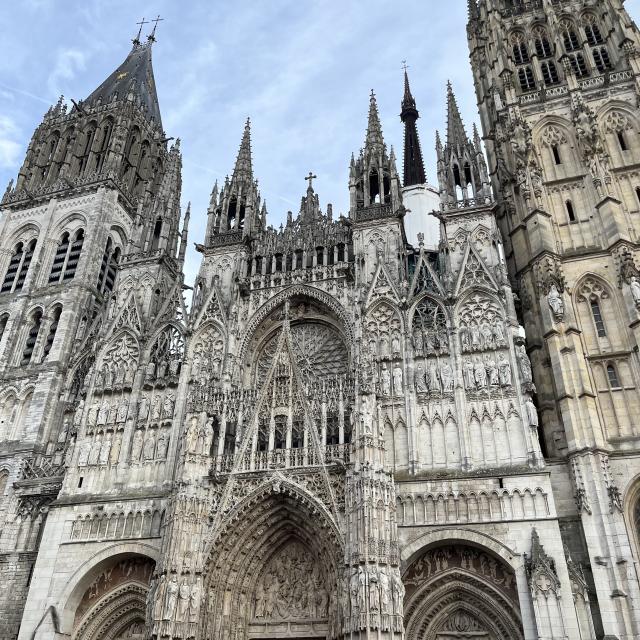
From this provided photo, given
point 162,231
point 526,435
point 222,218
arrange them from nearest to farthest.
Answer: point 526,435
point 222,218
point 162,231

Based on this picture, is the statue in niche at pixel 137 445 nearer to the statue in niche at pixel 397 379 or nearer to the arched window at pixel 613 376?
the statue in niche at pixel 397 379

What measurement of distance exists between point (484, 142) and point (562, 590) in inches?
885

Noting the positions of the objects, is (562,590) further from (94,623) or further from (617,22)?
(617,22)

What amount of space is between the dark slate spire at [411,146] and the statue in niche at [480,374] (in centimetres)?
3063

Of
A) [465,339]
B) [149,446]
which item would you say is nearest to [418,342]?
[465,339]

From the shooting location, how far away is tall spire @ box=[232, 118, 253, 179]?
1212 inches

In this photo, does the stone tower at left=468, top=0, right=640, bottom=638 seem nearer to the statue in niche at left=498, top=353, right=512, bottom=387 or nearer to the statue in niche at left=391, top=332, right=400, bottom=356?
the statue in niche at left=498, top=353, right=512, bottom=387

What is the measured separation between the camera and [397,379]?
73.7ft

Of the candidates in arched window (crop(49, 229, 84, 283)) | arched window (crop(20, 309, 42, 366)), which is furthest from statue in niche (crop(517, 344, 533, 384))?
arched window (crop(49, 229, 84, 283))

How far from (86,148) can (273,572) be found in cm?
2933

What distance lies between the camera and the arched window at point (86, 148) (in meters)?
38.0

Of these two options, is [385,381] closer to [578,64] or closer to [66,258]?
[578,64]

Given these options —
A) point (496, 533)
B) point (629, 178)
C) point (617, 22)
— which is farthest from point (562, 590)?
point (617, 22)

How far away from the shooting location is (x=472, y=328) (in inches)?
904
